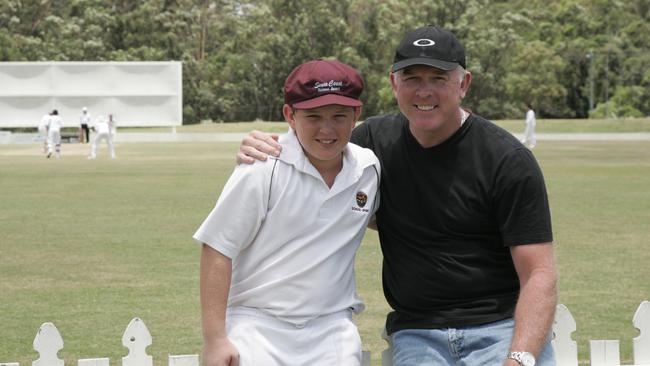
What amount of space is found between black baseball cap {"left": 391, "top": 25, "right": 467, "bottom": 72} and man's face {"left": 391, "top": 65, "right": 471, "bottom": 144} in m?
0.06

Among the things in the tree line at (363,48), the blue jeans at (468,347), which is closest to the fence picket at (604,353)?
the blue jeans at (468,347)

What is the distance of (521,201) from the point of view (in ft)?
15.5

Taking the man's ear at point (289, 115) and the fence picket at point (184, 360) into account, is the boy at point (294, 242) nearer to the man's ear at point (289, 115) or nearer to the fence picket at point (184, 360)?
the man's ear at point (289, 115)

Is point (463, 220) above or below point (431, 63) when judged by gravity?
below

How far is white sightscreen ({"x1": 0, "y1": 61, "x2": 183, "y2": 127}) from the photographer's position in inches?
2468

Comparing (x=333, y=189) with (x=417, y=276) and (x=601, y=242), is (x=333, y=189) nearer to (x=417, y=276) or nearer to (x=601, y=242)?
(x=417, y=276)

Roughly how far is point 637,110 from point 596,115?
10.6 ft

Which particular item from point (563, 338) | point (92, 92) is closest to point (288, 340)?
point (563, 338)

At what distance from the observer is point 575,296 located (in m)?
10.6

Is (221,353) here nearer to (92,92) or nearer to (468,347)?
(468,347)

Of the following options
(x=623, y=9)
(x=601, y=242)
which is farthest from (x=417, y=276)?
(x=623, y=9)

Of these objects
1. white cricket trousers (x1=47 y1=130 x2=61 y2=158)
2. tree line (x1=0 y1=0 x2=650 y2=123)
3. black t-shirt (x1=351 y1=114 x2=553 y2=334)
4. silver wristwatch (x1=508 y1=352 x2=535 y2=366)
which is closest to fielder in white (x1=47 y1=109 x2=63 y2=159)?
white cricket trousers (x1=47 y1=130 x2=61 y2=158)

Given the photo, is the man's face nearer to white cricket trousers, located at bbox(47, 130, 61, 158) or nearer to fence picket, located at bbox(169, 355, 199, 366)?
fence picket, located at bbox(169, 355, 199, 366)

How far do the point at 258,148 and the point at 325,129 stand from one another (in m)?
0.30
